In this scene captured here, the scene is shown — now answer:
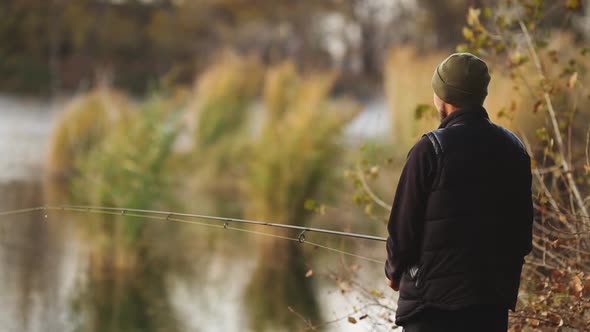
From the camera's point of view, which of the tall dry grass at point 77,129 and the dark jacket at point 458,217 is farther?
the tall dry grass at point 77,129

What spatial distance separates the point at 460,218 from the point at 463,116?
0.25 metres

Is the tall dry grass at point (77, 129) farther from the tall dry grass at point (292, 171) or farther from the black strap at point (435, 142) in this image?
the black strap at point (435, 142)

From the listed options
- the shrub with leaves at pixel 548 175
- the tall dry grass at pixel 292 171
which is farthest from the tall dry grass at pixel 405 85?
the shrub with leaves at pixel 548 175

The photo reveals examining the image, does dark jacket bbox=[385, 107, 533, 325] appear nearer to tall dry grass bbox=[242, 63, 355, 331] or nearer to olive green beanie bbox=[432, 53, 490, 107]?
olive green beanie bbox=[432, 53, 490, 107]

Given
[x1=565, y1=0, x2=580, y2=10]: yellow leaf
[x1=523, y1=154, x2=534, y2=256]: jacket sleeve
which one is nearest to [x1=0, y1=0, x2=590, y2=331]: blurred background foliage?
[x1=565, y1=0, x2=580, y2=10]: yellow leaf

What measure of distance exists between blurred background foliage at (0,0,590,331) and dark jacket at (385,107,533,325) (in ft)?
2.85

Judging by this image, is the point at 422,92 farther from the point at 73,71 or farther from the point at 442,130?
the point at 73,71

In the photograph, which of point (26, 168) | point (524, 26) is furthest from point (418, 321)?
point (26, 168)

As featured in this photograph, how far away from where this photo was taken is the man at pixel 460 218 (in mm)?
2371

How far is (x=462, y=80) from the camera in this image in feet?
8.00

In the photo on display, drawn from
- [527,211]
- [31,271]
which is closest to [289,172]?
[31,271]

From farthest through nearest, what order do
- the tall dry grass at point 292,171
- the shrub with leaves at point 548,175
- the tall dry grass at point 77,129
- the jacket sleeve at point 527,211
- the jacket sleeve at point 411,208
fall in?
the tall dry grass at point 77,129 → the tall dry grass at point 292,171 → the shrub with leaves at point 548,175 → the jacket sleeve at point 527,211 → the jacket sleeve at point 411,208

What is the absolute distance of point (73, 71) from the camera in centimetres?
3166

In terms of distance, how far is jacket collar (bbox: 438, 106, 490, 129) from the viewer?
244cm
